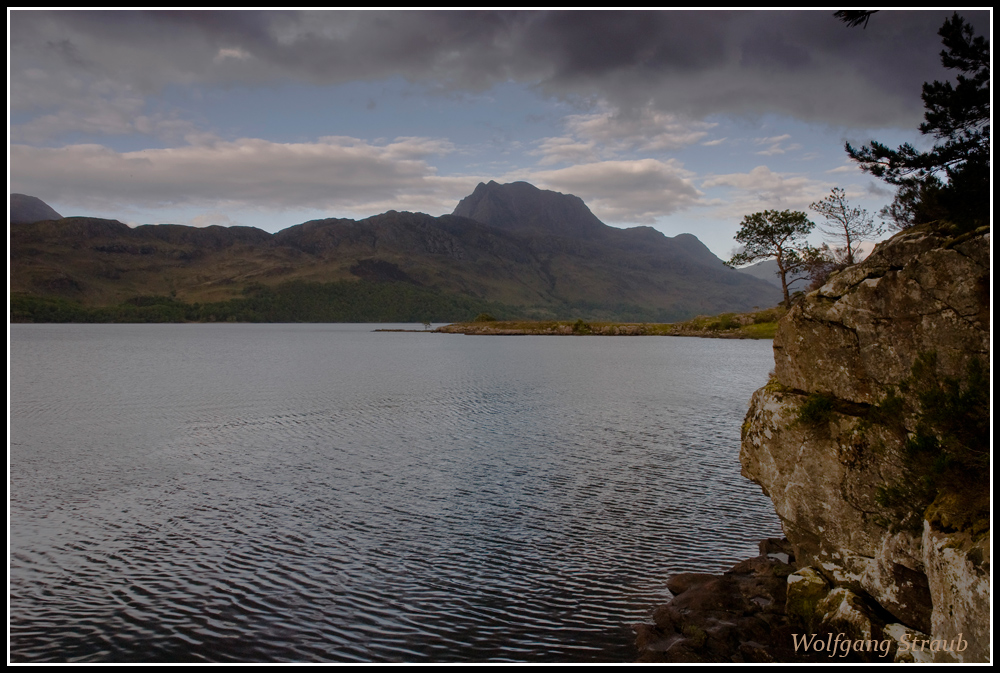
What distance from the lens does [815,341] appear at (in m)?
15.1

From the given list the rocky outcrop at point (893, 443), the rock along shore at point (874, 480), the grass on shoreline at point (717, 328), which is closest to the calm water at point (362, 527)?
the rock along shore at point (874, 480)

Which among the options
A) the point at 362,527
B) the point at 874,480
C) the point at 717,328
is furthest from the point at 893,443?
the point at 717,328

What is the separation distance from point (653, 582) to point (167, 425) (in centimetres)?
3652

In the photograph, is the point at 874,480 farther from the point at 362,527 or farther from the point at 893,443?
the point at 362,527

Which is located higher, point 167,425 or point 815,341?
point 815,341

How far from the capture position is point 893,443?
41.4 ft

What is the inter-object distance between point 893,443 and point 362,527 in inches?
622

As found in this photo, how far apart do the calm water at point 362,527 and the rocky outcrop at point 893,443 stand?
13.4 feet

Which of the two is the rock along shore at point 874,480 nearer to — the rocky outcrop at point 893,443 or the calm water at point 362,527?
the rocky outcrop at point 893,443

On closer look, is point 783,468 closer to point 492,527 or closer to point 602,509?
point 602,509

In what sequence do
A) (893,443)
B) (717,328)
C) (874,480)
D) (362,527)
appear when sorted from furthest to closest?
1. (717,328)
2. (362,527)
3. (874,480)
4. (893,443)

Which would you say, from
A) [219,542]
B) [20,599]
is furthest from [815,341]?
[20,599]

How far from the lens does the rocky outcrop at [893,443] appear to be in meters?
9.77

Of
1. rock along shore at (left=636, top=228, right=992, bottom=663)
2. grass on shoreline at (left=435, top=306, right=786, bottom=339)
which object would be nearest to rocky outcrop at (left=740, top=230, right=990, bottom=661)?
rock along shore at (left=636, top=228, right=992, bottom=663)
